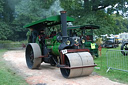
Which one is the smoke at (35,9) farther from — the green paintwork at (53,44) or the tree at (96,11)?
the green paintwork at (53,44)

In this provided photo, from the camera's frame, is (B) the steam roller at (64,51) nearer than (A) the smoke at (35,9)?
Yes

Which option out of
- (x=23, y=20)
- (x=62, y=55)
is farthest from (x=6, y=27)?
(x=62, y=55)

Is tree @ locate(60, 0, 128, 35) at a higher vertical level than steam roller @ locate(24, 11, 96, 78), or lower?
higher

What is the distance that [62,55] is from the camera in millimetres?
5828

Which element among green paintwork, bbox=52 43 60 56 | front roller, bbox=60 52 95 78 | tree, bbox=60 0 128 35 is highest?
tree, bbox=60 0 128 35

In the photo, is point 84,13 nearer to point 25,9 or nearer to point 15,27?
point 25,9

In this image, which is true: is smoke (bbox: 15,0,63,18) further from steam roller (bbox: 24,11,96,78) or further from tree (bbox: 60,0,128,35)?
steam roller (bbox: 24,11,96,78)

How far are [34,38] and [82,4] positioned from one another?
11670 millimetres

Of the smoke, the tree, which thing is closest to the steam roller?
the tree

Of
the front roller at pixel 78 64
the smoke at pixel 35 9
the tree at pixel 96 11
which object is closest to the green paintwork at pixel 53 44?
the front roller at pixel 78 64

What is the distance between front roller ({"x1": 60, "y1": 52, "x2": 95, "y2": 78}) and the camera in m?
5.46

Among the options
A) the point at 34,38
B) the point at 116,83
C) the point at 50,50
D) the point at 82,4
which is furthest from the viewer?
the point at 82,4

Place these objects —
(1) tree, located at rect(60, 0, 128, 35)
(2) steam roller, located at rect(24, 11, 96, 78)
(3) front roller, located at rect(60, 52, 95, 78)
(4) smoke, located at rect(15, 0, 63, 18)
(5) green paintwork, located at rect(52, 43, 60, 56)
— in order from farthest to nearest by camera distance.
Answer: (4) smoke, located at rect(15, 0, 63, 18)
(1) tree, located at rect(60, 0, 128, 35)
(5) green paintwork, located at rect(52, 43, 60, 56)
(2) steam roller, located at rect(24, 11, 96, 78)
(3) front roller, located at rect(60, 52, 95, 78)

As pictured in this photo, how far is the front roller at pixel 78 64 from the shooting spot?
17.9 feet
